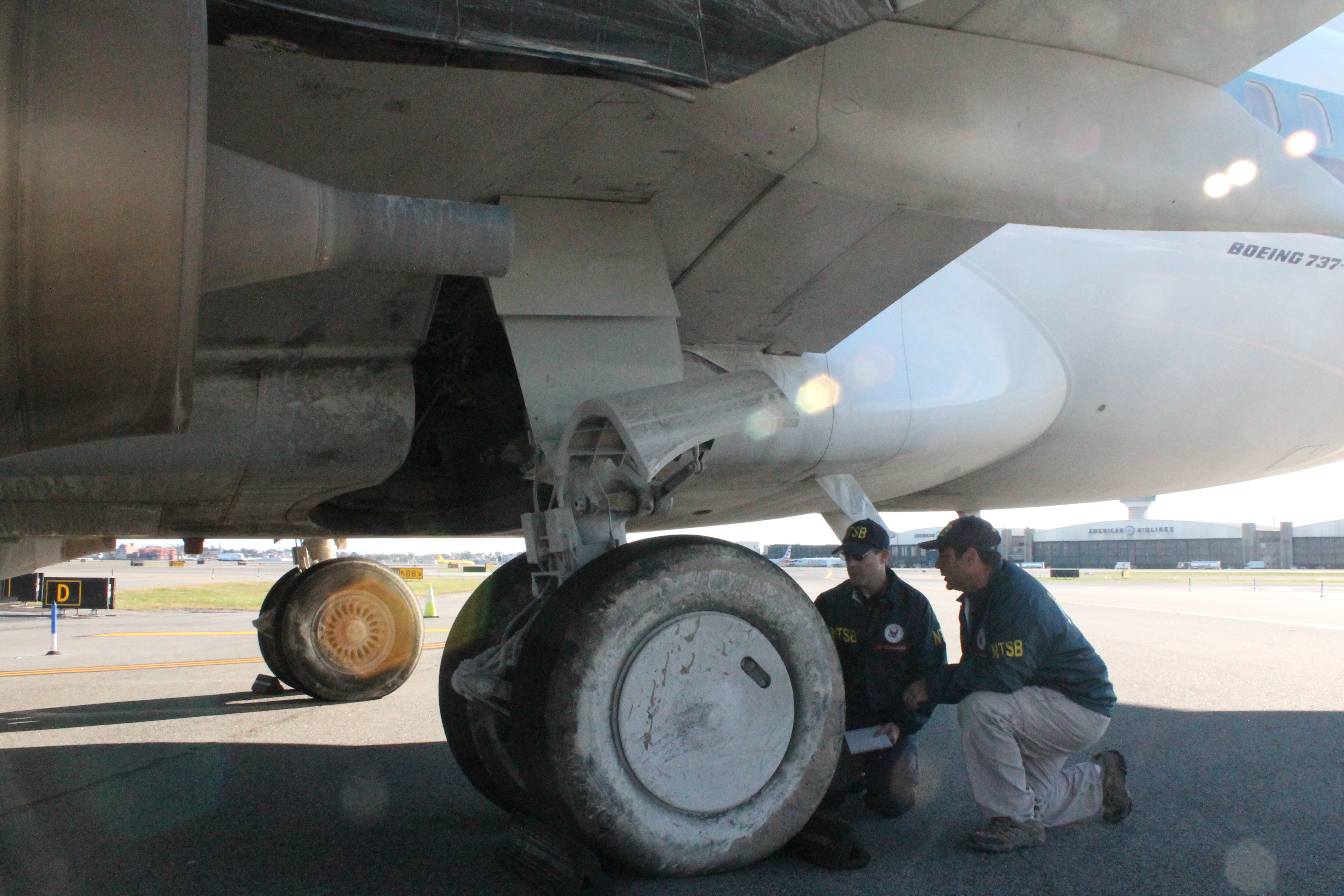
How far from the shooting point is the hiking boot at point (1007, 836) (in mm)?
3146

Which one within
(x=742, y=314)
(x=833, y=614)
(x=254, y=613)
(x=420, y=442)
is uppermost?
(x=742, y=314)

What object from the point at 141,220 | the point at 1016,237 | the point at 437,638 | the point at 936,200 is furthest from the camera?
the point at 437,638

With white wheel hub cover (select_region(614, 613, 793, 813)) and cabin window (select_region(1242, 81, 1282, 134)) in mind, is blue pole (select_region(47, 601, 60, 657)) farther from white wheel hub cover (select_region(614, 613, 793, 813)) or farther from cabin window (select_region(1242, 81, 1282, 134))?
cabin window (select_region(1242, 81, 1282, 134))

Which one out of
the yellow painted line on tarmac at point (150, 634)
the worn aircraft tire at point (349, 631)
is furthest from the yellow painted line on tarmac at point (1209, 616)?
the yellow painted line on tarmac at point (150, 634)

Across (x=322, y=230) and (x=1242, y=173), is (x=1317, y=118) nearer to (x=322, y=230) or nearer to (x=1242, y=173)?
(x=1242, y=173)

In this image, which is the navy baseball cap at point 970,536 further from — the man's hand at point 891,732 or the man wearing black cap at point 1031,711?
the man's hand at point 891,732

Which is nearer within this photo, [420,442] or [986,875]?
[986,875]


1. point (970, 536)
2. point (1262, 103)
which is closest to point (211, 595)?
point (1262, 103)

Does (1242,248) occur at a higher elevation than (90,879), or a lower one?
higher

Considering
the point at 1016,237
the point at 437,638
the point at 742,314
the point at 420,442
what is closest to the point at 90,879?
the point at 420,442

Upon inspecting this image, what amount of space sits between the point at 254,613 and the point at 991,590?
1810 cm

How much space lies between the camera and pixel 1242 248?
5.64 meters

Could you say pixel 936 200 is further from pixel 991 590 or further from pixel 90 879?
pixel 90 879

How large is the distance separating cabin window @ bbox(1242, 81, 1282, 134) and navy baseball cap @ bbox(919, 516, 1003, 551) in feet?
12.3
